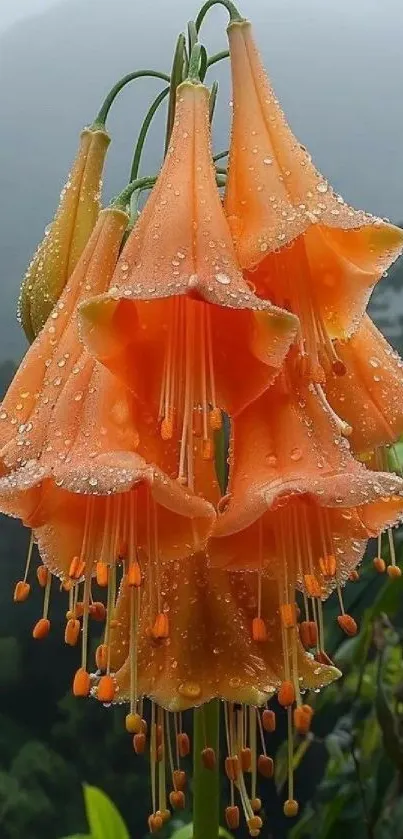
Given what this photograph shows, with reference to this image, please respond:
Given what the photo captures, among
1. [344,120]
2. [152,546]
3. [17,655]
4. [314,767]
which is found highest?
[344,120]

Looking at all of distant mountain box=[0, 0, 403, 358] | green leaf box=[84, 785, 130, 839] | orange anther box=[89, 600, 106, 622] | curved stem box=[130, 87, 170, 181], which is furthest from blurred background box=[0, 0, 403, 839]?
orange anther box=[89, 600, 106, 622]

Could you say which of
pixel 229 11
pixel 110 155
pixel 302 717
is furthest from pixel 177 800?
pixel 110 155

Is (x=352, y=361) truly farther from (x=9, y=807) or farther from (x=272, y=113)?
(x=9, y=807)

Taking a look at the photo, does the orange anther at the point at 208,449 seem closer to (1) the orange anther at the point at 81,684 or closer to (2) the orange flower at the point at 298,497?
(2) the orange flower at the point at 298,497

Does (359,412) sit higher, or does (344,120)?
(344,120)

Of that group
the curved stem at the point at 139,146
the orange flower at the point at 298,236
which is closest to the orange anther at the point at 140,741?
the orange flower at the point at 298,236

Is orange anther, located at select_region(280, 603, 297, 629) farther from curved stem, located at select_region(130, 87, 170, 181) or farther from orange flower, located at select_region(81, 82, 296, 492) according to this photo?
curved stem, located at select_region(130, 87, 170, 181)

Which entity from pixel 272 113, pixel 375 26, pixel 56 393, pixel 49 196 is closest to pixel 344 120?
pixel 375 26
